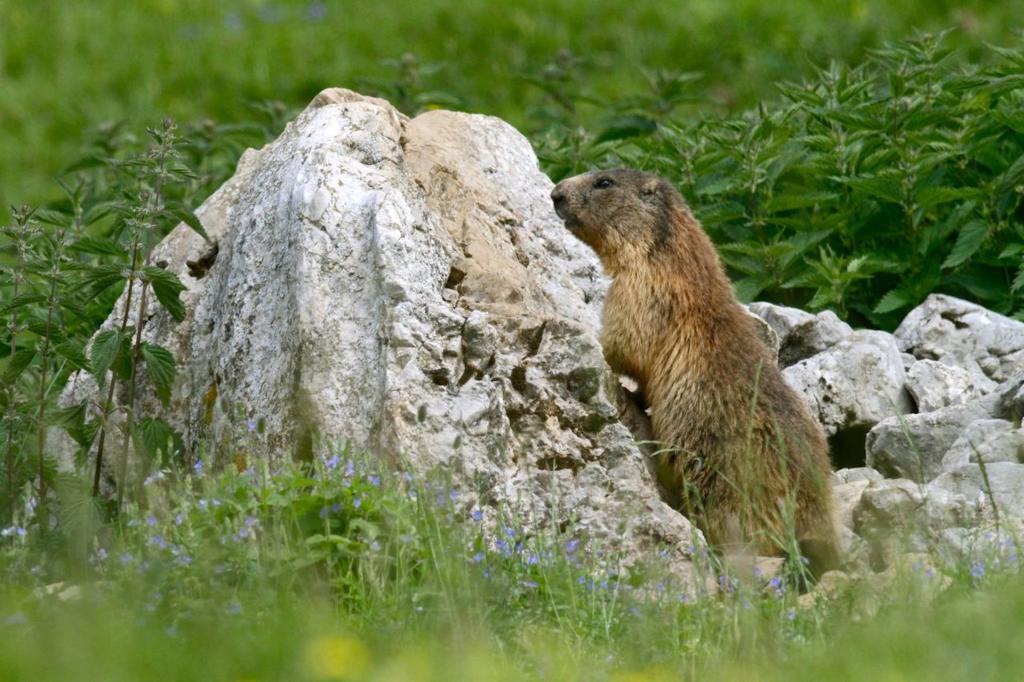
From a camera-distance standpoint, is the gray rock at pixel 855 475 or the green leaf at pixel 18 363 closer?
the green leaf at pixel 18 363

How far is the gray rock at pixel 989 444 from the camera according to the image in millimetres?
6141

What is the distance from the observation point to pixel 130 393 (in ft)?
19.1

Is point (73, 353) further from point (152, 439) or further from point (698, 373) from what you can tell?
point (698, 373)

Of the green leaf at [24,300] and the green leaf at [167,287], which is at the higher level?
the green leaf at [24,300]

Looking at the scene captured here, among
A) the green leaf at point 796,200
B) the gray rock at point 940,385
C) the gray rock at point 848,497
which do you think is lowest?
the gray rock at point 848,497

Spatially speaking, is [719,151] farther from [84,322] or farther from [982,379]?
[84,322]

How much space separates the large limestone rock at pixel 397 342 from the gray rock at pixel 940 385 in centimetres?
161

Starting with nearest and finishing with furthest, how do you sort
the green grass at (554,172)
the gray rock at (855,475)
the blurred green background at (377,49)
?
the green grass at (554,172) → the gray rock at (855,475) → the blurred green background at (377,49)

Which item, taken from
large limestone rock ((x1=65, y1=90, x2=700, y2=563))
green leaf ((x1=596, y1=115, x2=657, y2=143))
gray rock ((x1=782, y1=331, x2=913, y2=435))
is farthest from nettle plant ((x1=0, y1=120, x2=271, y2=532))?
green leaf ((x1=596, y1=115, x2=657, y2=143))

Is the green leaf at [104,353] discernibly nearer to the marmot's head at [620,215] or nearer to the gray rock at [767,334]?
the marmot's head at [620,215]

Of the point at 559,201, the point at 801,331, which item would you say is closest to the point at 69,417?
the point at 559,201

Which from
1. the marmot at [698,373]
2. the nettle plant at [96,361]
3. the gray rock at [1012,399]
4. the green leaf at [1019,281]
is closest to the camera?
the nettle plant at [96,361]

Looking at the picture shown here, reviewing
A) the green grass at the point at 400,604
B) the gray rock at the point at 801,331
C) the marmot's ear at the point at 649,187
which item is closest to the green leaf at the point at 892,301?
the gray rock at the point at 801,331

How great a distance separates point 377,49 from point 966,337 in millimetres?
7826
